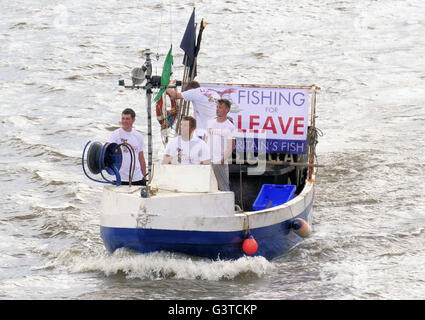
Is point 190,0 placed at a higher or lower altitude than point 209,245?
higher

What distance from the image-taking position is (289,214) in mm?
12398

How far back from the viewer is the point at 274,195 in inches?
553

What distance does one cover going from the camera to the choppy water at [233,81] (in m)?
11.5

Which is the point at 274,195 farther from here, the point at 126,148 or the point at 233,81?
the point at 233,81

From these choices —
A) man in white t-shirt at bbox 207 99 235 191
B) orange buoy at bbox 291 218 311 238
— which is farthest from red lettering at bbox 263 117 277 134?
man in white t-shirt at bbox 207 99 235 191

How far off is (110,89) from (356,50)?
8750mm

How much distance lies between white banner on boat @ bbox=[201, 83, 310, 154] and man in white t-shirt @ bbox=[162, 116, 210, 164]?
288 cm

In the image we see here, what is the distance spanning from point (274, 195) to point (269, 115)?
4.68 ft

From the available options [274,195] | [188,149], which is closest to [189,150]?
[188,149]

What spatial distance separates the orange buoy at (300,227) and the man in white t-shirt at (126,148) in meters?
2.32

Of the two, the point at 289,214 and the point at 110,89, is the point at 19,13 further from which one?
the point at 289,214

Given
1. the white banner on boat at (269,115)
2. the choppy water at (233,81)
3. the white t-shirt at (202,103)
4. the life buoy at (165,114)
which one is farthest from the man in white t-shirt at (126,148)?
the white banner on boat at (269,115)

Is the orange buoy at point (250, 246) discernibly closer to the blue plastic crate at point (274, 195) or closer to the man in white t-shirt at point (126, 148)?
the man in white t-shirt at point (126, 148)
